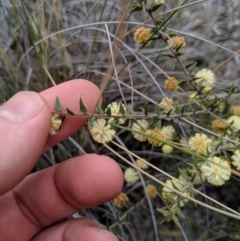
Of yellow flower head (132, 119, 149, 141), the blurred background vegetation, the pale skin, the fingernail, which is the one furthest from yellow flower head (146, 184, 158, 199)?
the fingernail

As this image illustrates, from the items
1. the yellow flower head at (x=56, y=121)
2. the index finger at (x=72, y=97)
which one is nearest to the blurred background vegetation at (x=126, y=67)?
the index finger at (x=72, y=97)

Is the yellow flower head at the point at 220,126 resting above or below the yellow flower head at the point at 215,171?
below

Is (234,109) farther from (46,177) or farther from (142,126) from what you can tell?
(46,177)

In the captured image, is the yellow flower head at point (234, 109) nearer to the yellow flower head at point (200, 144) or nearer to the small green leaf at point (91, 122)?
the yellow flower head at point (200, 144)

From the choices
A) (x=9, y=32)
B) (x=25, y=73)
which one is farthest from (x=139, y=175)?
(x=9, y=32)

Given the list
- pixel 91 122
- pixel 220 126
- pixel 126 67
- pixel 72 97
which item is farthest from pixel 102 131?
pixel 126 67

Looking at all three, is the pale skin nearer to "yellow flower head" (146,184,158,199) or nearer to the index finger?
the index finger
